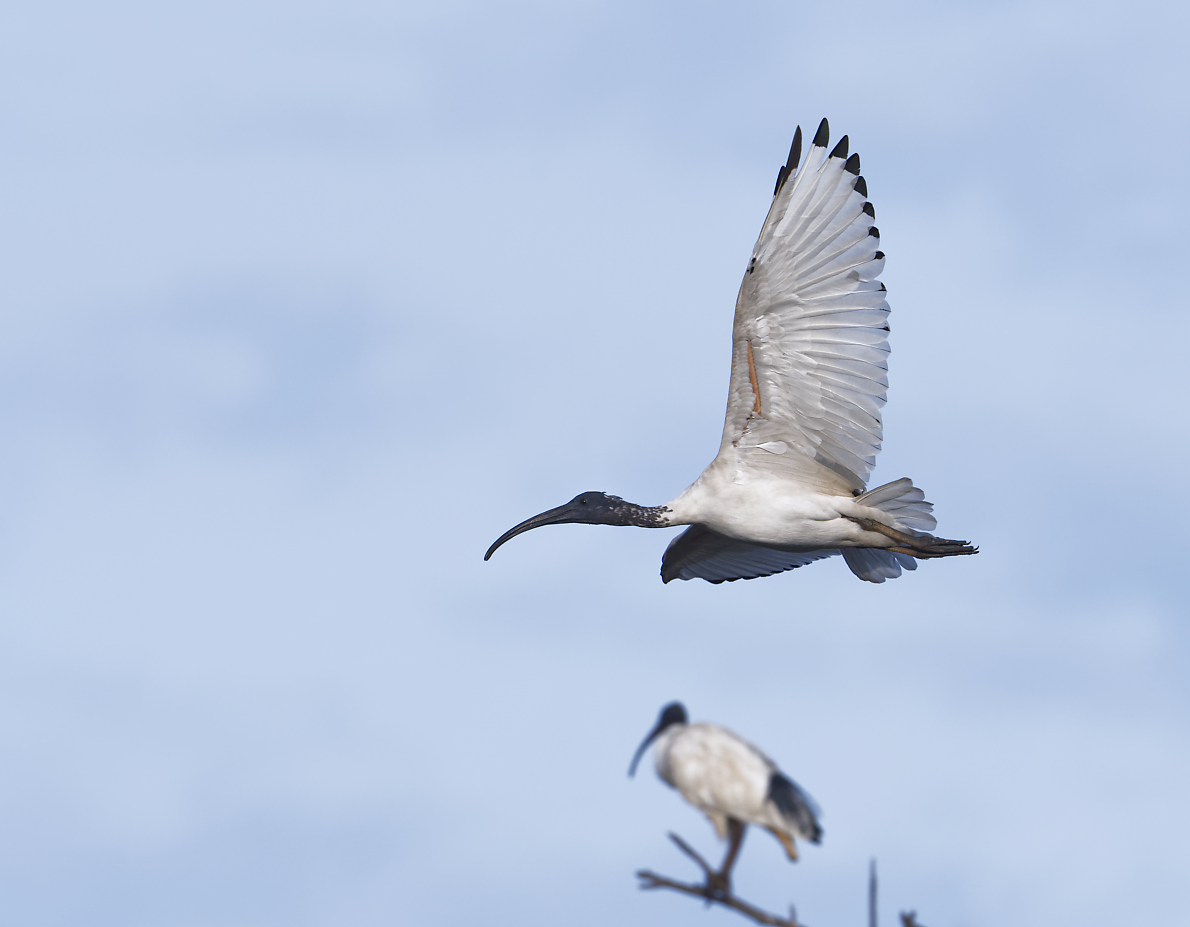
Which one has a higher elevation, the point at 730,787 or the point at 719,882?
the point at 730,787

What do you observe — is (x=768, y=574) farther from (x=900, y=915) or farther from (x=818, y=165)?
(x=900, y=915)

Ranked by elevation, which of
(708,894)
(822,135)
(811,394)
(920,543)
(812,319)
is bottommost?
(708,894)

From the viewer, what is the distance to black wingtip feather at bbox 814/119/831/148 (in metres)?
14.3

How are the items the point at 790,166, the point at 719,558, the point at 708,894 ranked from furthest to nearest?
the point at 719,558
the point at 790,166
the point at 708,894

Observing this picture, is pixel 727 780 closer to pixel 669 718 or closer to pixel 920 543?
pixel 669 718

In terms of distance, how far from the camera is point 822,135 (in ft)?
46.9

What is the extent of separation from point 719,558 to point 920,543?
2905 mm

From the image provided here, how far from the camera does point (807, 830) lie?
23.7 feet

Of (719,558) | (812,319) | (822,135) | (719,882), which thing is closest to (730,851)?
(719,882)

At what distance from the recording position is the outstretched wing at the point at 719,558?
55.1 feet

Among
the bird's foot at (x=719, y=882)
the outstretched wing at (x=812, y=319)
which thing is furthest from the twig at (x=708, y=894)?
the outstretched wing at (x=812, y=319)

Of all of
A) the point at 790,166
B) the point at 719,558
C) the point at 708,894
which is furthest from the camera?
the point at 719,558

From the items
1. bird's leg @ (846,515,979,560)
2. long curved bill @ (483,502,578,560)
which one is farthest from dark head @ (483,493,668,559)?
bird's leg @ (846,515,979,560)

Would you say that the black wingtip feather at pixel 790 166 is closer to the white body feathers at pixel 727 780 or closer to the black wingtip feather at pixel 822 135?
the black wingtip feather at pixel 822 135
